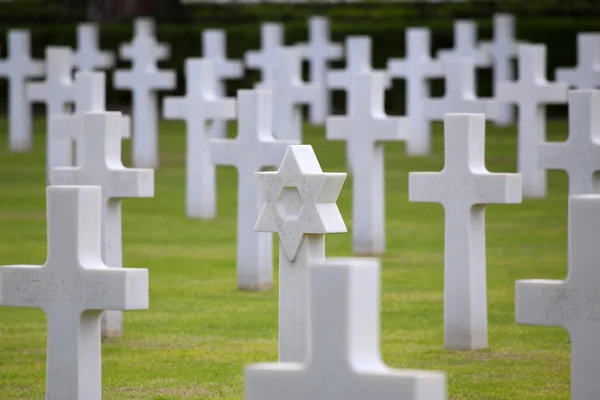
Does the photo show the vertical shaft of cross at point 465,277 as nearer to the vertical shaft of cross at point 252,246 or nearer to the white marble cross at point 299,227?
the white marble cross at point 299,227

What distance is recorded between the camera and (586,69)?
17.9 metres

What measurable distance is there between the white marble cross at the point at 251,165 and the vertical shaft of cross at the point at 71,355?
15.5 ft

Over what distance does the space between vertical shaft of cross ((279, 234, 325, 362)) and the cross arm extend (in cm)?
150

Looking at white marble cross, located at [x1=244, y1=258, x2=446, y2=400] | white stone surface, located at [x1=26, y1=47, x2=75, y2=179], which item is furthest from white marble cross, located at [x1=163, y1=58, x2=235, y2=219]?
white marble cross, located at [x1=244, y1=258, x2=446, y2=400]

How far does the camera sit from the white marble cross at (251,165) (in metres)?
11.0

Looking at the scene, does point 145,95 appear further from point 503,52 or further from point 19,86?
point 503,52

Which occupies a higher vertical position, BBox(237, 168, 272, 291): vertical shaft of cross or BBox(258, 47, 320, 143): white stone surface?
BBox(258, 47, 320, 143): white stone surface

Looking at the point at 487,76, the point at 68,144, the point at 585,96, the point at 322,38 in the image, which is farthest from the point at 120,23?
the point at 585,96

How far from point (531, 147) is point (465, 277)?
803cm

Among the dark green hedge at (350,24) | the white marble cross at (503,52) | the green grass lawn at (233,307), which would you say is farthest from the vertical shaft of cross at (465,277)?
the dark green hedge at (350,24)

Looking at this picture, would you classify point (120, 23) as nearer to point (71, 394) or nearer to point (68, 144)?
point (68, 144)

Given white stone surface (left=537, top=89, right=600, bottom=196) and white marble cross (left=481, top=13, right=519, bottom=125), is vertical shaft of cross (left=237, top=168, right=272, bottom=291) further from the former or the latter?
white marble cross (left=481, top=13, right=519, bottom=125)

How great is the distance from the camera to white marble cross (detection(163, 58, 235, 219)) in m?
15.4

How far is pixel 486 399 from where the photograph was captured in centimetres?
749
